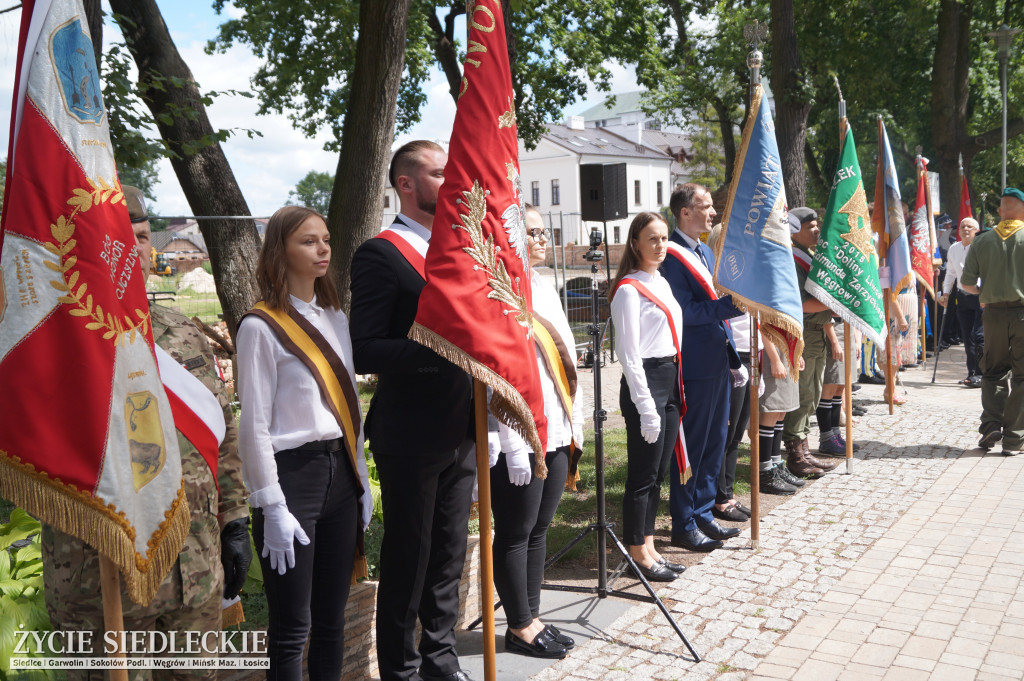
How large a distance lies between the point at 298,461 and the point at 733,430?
4.22 metres

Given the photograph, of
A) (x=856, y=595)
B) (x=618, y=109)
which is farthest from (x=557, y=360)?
(x=618, y=109)

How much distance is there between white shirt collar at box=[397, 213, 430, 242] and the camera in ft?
11.9

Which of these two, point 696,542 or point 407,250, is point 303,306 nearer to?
point 407,250

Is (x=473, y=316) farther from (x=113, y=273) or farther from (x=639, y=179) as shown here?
(x=639, y=179)

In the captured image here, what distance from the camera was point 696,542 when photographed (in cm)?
585

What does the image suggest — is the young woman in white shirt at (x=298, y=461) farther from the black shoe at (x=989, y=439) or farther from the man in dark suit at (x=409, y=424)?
the black shoe at (x=989, y=439)

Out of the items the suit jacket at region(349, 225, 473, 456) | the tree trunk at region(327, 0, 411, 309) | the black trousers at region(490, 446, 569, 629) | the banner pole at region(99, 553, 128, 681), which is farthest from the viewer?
the tree trunk at region(327, 0, 411, 309)

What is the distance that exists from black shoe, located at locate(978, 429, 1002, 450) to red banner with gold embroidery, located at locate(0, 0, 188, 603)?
8262 mm

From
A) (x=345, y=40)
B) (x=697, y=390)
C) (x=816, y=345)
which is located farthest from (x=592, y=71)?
(x=697, y=390)

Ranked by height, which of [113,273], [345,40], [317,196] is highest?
[317,196]

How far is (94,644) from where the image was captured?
103 inches

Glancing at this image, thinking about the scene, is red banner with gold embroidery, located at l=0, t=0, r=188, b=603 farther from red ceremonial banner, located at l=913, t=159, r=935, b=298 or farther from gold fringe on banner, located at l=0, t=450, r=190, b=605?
red ceremonial banner, located at l=913, t=159, r=935, b=298

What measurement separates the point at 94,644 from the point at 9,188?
138 centimetres

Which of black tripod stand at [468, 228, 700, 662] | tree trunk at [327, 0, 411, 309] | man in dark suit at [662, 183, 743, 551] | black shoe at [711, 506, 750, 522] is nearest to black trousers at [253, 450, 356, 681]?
black tripod stand at [468, 228, 700, 662]
